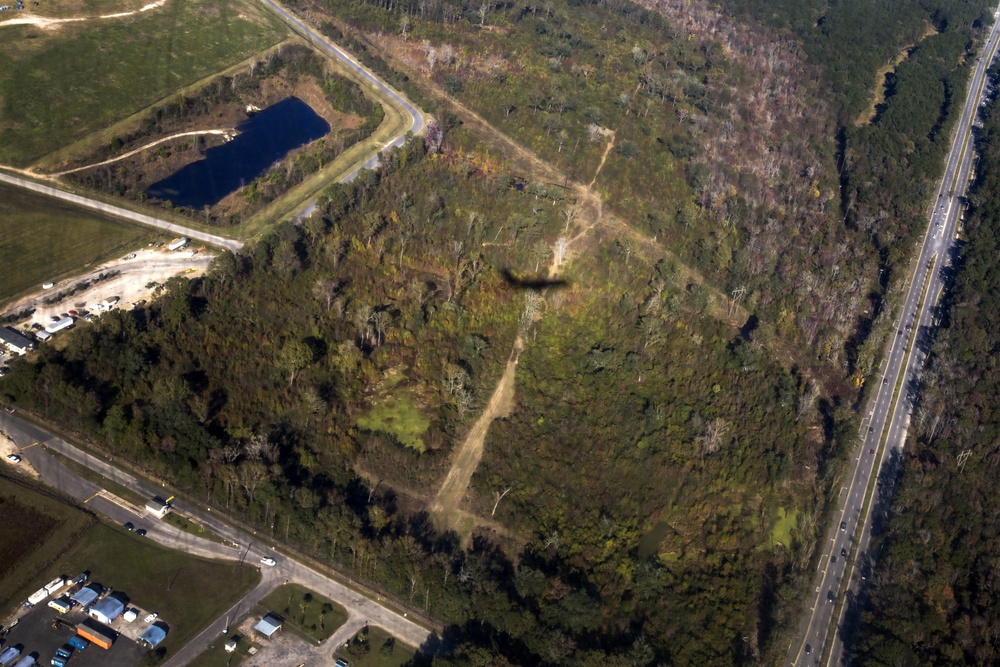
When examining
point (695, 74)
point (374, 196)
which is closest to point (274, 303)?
point (374, 196)

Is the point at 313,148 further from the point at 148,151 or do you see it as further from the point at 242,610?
the point at 242,610

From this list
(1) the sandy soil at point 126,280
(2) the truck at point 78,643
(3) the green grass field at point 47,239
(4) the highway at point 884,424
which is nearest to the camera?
(2) the truck at point 78,643

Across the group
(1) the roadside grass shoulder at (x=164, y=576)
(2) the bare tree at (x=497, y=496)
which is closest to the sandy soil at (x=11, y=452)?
(1) the roadside grass shoulder at (x=164, y=576)

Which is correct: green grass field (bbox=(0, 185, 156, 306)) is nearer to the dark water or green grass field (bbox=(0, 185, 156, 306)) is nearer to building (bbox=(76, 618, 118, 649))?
the dark water

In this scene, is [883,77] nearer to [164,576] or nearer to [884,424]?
[884,424]

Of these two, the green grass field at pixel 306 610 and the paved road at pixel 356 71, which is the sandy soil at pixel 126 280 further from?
the green grass field at pixel 306 610

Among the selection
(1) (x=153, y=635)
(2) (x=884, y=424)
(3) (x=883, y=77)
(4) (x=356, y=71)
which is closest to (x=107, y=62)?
(4) (x=356, y=71)
